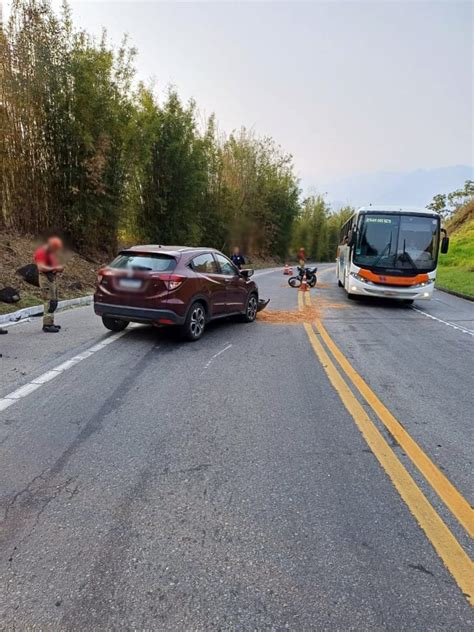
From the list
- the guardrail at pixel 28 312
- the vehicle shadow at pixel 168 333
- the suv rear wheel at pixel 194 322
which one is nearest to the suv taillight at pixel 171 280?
the suv rear wheel at pixel 194 322

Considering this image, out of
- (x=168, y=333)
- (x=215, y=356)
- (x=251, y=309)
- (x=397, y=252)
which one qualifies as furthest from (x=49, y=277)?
(x=397, y=252)

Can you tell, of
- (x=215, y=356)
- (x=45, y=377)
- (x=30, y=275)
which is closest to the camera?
(x=45, y=377)

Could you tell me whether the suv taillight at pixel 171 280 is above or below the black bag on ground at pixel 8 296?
above

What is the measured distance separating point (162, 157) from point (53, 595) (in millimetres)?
21899

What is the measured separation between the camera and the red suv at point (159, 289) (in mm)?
6938

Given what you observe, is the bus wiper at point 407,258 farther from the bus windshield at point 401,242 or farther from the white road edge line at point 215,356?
the white road edge line at point 215,356

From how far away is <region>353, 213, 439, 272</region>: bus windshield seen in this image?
12.6 metres

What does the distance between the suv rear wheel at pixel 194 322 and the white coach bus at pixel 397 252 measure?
6.76 meters

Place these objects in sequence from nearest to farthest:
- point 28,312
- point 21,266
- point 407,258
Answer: point 28,312, point 21,266, point 407,258

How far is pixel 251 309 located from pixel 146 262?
3.02m

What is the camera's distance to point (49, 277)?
26.0ft

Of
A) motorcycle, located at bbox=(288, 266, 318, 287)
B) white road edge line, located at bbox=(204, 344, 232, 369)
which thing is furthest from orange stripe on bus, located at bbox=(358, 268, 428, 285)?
white road edge line, located at bbox=(204, 344, 232, 369)

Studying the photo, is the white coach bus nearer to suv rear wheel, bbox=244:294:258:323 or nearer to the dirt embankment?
suv rear wheel, bbox=244:294:258:323

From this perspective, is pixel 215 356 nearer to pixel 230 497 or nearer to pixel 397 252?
pixel 230 497
